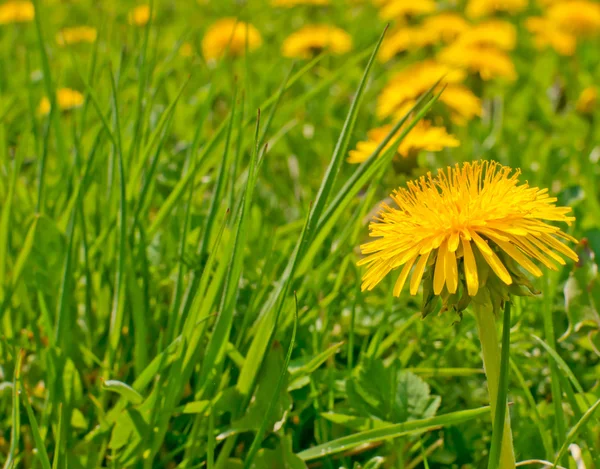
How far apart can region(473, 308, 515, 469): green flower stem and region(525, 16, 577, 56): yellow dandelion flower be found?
215cm

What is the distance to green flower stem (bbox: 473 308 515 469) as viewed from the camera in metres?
0.84

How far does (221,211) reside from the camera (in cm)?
143

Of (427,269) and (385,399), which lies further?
(385,399)

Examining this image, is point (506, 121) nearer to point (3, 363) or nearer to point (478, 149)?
point (478, 149)

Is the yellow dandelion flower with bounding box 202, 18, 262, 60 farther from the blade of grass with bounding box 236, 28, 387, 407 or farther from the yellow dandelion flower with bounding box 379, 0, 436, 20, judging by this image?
the blade of grass with bounding box 236, 28, 387, 407

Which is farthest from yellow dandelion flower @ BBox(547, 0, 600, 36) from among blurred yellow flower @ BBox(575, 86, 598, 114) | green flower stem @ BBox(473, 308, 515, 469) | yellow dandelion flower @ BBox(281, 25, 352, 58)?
green flower stem @ BBox(473, 308, 515, 469)

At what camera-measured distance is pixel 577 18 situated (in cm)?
299

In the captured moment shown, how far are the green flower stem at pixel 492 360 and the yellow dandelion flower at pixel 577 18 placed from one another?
2417mm

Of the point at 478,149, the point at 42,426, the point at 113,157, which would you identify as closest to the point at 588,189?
the point at 478,149

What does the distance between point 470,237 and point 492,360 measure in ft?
0.46

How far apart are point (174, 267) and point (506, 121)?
1.40 metres

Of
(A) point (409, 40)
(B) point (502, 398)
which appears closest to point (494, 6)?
(A) point (409, 40)

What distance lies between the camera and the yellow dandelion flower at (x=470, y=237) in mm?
811

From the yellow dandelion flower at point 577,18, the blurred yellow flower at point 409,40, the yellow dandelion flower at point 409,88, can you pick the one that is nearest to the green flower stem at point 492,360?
the yellow dandelion flower at point 409,88
